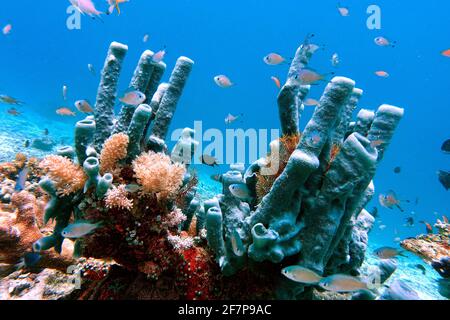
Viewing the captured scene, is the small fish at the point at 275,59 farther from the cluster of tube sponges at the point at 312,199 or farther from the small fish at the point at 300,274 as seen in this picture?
the small fish at the point at 300,274

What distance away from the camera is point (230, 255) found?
128 inches

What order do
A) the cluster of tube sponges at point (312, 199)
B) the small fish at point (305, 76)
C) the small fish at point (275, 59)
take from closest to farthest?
the cluster of tube sponges at point (312, 199) → the small fish at point (305, 76) → the small fish at point (275, 59)

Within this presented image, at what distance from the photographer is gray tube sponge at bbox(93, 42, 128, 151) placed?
4102 mm

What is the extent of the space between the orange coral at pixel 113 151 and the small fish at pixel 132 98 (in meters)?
0.75

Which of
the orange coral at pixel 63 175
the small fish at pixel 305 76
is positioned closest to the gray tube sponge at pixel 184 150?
the orange coral at pixel 63 175

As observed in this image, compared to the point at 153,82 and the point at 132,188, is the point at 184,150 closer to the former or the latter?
the point at 132,188

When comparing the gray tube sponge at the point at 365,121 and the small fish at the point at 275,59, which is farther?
the small fish at the point at 275,59

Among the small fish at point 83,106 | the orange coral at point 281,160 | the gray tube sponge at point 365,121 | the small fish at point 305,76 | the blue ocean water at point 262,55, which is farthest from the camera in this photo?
the blue ocean water at point 262,55

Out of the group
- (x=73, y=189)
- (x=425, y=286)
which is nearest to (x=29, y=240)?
(x=73, y=189)

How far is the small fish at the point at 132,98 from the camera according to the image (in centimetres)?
398

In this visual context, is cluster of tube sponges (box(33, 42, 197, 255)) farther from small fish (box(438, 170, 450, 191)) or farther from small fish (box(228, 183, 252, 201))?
small fish (box(438, 170, 450, 191))

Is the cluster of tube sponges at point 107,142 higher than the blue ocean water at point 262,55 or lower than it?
lower

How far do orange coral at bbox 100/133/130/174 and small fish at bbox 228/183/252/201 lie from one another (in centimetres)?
147

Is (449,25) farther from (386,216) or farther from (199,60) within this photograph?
(199,60)
